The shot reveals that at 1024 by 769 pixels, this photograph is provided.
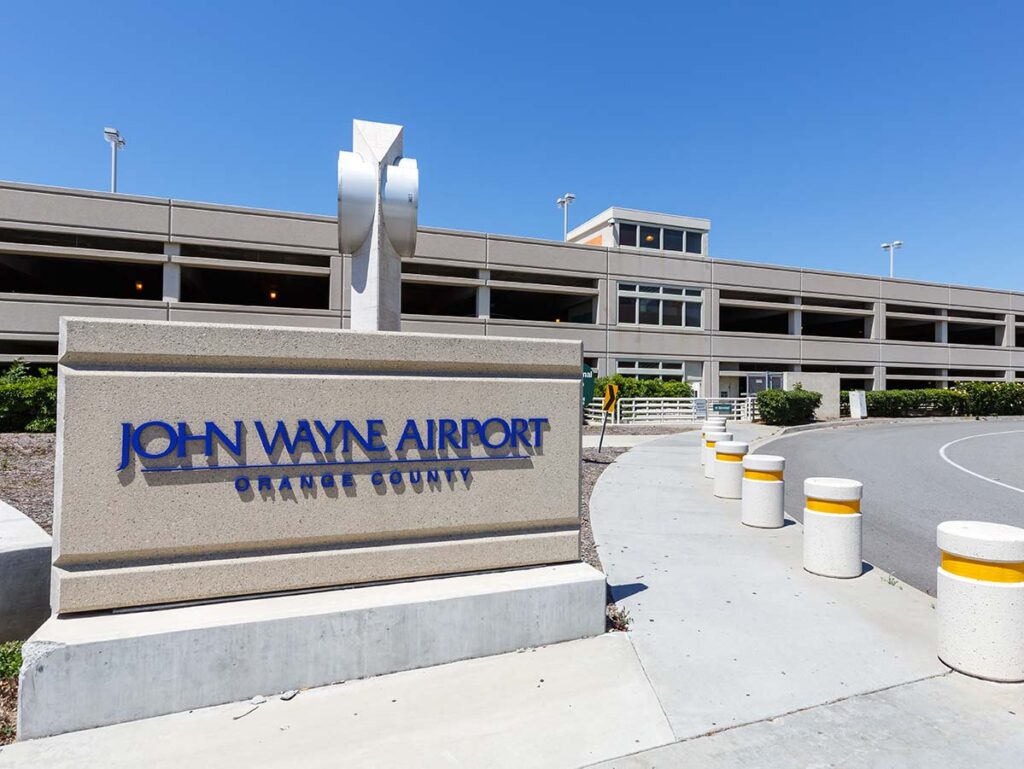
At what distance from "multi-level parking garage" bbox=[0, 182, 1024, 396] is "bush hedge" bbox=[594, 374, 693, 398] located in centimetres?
164

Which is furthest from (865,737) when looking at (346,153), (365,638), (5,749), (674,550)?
(346,153)

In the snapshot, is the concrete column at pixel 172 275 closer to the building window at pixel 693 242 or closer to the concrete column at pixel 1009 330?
the building window at pixel 693 242

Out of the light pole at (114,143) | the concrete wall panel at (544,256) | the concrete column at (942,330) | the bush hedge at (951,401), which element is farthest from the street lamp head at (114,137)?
the concrete column at (942,330)

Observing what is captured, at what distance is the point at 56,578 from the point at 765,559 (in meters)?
6.41

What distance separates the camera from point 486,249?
31.7 metres

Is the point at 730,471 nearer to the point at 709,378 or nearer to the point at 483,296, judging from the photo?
the point at 483,296

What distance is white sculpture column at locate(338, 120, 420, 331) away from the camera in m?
5.46

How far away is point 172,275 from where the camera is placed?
88.1 feet

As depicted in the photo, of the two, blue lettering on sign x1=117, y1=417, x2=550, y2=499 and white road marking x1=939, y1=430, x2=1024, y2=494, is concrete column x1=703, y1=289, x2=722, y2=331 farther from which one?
blue lettering on sign x1=117, y1=417, x2=550, y2=499

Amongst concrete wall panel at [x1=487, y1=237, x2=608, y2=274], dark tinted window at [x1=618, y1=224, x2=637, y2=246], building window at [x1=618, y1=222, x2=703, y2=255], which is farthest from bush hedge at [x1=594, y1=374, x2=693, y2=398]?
building window at [x1=618, y1=222, x2=703, y2=255]

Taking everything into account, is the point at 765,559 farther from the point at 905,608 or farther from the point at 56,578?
the point at 56,578

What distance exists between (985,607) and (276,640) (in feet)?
15.5

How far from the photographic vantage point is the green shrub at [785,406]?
2888 cm

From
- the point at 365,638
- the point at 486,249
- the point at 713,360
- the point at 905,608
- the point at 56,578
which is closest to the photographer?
the point at 56,578
